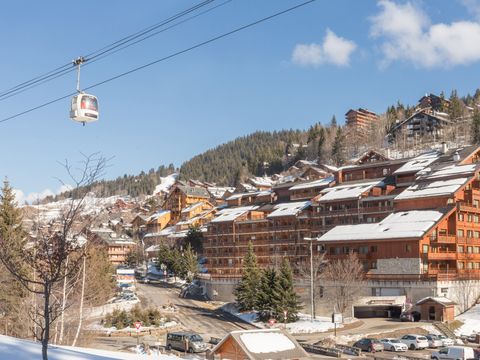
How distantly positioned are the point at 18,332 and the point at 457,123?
409ft

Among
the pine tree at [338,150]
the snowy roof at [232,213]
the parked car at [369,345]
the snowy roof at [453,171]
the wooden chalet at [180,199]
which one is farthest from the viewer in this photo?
the pine tree at [338,150]

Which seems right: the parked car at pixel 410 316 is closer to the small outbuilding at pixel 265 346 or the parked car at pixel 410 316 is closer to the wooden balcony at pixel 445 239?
the wooden balcony at pixel 445 239

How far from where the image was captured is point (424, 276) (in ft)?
193

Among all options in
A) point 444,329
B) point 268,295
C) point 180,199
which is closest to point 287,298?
point 268,295

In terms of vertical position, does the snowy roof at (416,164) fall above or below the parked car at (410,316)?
above

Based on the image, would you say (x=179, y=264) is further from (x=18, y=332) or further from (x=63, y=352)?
(x=63, y=352)

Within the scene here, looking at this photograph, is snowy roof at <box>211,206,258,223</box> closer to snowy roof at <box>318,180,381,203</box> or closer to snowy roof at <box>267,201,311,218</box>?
snowy roof at <box>267,201,311,218</box>

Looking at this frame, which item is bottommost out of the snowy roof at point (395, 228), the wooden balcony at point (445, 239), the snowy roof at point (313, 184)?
the wooden balcony at point (445, 239)

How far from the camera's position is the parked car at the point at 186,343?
46.8 m

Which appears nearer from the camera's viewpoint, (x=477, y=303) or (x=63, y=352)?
(x=63, y=352)

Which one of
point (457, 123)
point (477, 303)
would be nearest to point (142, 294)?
point (477, 303)

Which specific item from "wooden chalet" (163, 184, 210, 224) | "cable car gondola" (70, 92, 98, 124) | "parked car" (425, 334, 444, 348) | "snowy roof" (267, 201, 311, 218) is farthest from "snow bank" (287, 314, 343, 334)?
"wooden chalet" (163, 184, 210, 224)

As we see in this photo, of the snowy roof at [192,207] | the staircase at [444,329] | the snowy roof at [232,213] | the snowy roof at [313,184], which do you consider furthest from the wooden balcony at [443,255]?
the snowy roof at [192,207]

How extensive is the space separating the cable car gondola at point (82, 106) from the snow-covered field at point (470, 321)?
45.3m
